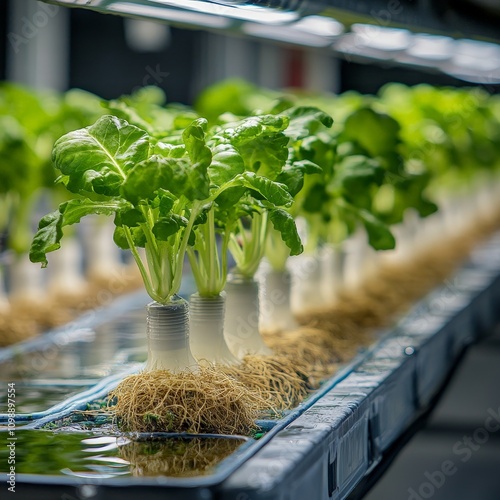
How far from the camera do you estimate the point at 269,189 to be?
1619mm

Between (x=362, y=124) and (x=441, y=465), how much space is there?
2.92ft

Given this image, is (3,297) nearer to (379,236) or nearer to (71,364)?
(71,364)

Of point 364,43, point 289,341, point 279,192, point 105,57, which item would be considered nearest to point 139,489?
point 279,192

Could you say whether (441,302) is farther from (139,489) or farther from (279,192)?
(139,489)

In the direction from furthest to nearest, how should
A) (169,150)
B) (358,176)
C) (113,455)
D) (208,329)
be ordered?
(358,176), (208,329), (169,150), (113,455)

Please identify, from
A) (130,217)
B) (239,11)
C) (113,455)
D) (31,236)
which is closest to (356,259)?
(31,236)

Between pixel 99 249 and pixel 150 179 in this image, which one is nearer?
pixel 150 179

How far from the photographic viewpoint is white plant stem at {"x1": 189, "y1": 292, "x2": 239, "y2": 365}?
177cm

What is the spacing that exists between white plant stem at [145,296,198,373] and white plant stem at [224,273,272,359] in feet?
0.93

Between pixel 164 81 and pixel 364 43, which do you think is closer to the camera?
pixel 364 43

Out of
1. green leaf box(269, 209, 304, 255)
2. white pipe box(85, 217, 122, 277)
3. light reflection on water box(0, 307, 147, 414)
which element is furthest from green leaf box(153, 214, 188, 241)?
white pipe box(85, 217, 122, 277)

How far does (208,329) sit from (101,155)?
40cm

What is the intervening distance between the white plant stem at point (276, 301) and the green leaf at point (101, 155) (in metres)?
0.74

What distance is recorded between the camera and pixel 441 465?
2406 millimetres
